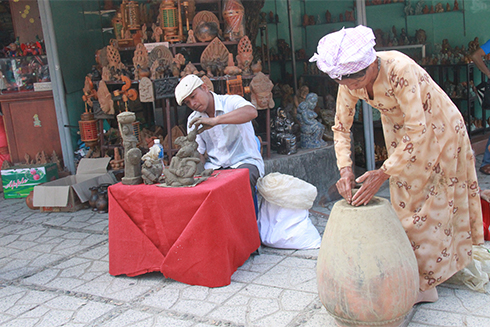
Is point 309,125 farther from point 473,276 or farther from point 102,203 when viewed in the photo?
point 473,276

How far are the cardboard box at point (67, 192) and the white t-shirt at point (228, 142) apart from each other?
2.15 metres

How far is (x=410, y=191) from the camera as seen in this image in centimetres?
266

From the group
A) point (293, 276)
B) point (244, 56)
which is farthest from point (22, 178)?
point (293, 276)

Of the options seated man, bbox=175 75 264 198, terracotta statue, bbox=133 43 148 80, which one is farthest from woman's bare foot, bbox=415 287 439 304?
terracotta statue, bbox=133 43 148 80

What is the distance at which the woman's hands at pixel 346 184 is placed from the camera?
2518 mm

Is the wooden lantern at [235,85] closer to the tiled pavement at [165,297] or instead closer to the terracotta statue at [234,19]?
the terracotta statue at [234,19]

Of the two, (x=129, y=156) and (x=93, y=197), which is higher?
(x=129, y=156)

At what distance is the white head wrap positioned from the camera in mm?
2262

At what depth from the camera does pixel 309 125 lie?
5598 mm

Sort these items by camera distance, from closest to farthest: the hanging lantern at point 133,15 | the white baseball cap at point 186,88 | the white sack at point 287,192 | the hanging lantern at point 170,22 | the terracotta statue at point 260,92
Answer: the white baseball cap at point 186,88
the white sack at point 287,192
the terracotta statue at point 260,92
the hanging lantern at point 170,22
the hanging lantern at point 133,15

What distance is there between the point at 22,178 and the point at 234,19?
350 centimetres

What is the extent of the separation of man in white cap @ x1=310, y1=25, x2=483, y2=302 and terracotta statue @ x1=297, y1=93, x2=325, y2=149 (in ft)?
9.03

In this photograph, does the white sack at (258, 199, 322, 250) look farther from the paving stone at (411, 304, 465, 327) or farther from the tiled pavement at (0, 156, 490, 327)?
the paving stone at (411, 304, 465, 327)

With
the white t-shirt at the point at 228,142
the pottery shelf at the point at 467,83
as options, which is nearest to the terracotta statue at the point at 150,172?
the white t-shirt at the point at 228,142
